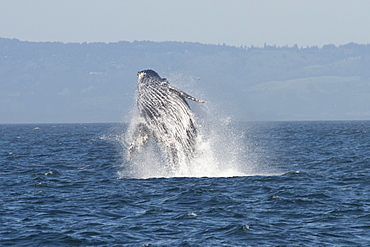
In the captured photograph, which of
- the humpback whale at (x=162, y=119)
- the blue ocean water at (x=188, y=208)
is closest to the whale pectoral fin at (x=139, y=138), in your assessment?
the humpback whale at (x=162, y=119)

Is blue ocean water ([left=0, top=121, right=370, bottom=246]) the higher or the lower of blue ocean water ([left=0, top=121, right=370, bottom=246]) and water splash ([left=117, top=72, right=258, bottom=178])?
the lower

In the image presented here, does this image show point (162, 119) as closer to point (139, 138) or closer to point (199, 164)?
point (139, 138)

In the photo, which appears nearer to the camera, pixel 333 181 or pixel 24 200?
pixel 24 200

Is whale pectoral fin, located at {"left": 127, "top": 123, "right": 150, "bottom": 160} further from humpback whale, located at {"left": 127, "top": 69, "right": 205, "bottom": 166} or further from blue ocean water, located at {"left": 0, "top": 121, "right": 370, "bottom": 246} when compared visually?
blue ocean water, located at {"left": 0, "top": 121, "right": 370, "bottom": 246}

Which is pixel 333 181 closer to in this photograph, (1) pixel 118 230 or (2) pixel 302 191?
(2) pixel 302 191

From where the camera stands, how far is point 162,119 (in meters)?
23.1

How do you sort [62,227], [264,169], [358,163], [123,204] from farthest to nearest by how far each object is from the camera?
[358,163]
[264,169]
[123,204]
[62,227]

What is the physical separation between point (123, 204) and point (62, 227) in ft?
12.2

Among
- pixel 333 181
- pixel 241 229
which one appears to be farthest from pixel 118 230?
pixel 333 181

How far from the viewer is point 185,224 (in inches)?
725

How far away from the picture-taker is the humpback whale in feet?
75.9

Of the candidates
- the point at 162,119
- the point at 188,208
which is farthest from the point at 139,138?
the point at 188,208

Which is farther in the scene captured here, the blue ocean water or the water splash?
the water splash

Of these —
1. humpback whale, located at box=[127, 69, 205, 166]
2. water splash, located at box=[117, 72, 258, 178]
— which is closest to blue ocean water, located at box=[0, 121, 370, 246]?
water splash, located at box=[117, 72, 258, 178]
